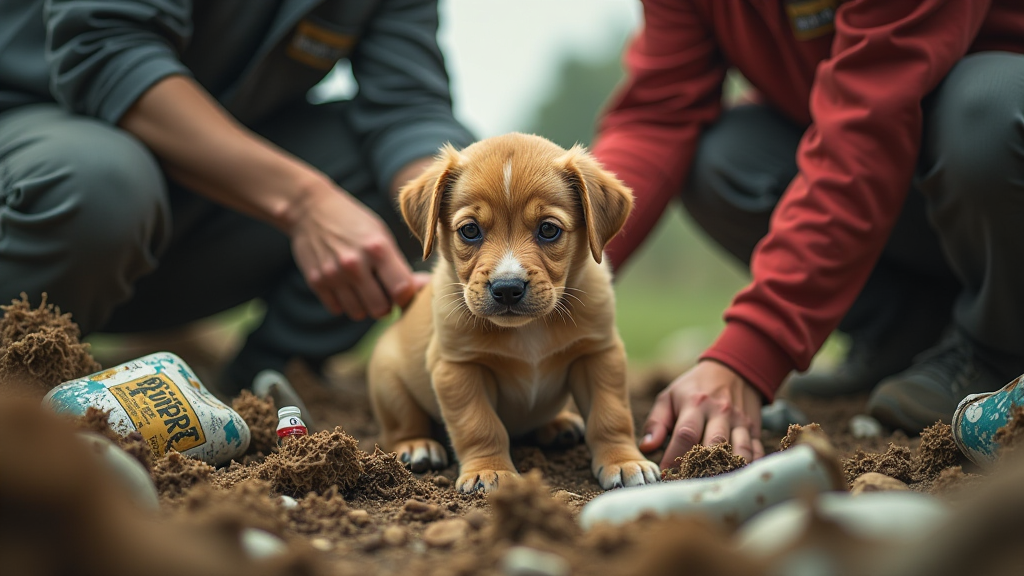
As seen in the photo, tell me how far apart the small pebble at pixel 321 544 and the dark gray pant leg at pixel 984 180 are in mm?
2166

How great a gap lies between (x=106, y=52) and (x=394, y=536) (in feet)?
7.00

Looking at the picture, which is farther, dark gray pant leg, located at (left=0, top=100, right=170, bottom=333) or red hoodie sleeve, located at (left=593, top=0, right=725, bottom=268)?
red hoodie sleeve, located at (left=593, top=0, right=725, bottom=268)

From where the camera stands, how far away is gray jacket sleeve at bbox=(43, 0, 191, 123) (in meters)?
2.82

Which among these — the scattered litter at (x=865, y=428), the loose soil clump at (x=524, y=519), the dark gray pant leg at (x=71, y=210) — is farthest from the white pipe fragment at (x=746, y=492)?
the dark gray pant leg at (x=71, y=210)

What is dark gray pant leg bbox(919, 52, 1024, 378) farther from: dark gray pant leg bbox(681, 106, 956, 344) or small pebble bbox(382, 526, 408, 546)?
small pebble bbox(382, 526, 408, 546)

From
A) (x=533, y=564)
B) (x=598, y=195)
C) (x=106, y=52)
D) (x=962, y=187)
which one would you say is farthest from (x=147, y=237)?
(x=962, y=187)

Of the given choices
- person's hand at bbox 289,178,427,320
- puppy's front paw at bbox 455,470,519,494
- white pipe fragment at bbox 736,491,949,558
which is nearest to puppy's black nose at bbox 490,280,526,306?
puppy's front paw at bbox 455,470,519,494

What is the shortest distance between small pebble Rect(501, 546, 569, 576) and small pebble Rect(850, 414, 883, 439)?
1.89 meters

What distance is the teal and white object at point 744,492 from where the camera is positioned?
1.41 metres

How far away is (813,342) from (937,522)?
149cm

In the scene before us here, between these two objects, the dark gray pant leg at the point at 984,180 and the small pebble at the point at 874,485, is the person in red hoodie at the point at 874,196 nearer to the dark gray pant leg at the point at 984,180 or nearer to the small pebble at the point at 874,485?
the dark gray pant leg at the point at 984,180

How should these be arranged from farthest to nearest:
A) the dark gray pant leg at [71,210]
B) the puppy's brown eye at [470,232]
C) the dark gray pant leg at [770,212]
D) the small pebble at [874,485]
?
the dark gray pant leg at [770,212], the dark gray pant leg at [71,210], the puppy's brown eye at [470,232], the small pebble at [874,485]

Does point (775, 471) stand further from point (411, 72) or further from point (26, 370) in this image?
point (411, 72)

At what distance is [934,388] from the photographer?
2.78 m
